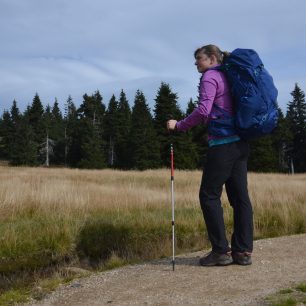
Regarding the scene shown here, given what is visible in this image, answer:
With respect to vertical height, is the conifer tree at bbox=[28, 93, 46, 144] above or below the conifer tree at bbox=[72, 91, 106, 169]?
above

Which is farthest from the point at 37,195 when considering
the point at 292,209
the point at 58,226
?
the point at 292,209

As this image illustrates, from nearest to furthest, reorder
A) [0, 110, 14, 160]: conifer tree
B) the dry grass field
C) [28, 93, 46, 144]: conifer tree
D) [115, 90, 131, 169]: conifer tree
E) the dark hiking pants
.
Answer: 1. the dark hiking pants
2. the dry grass field
3. [115, 90, 131, 169]: conifer tree
4. [0, 110, 14, 160]: conifer tree
5. [28, 93, 46, 144]: conifer tree

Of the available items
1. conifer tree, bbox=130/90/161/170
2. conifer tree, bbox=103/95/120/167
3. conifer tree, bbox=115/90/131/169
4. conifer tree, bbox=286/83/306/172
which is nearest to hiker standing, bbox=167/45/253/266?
conifer tree, bbox=130/90/161/170

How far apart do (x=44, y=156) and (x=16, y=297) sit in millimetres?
71960

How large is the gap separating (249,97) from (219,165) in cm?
78

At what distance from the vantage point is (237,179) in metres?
5.30

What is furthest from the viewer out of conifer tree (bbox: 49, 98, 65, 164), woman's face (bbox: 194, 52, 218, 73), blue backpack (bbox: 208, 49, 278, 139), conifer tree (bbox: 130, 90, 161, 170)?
conifer tree (bbox: 49, 98, 65, 164)

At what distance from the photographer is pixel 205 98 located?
5.04 metres

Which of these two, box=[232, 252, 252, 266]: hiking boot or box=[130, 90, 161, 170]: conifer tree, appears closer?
box=[232, 252, 252, 266]: hiking boot

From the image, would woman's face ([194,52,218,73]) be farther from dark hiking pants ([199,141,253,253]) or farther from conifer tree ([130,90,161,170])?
conifer tree ([130,90,161,170])

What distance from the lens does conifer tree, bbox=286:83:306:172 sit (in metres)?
61.2

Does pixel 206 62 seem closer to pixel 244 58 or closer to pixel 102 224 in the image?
pixel 244 58

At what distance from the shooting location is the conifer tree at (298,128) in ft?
201

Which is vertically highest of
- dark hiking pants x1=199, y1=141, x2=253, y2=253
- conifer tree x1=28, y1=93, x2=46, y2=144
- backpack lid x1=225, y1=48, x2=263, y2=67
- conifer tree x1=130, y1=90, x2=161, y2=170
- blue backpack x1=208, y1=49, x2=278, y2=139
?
conifer tree x1=28, y1=93, x2=46, y2=144
